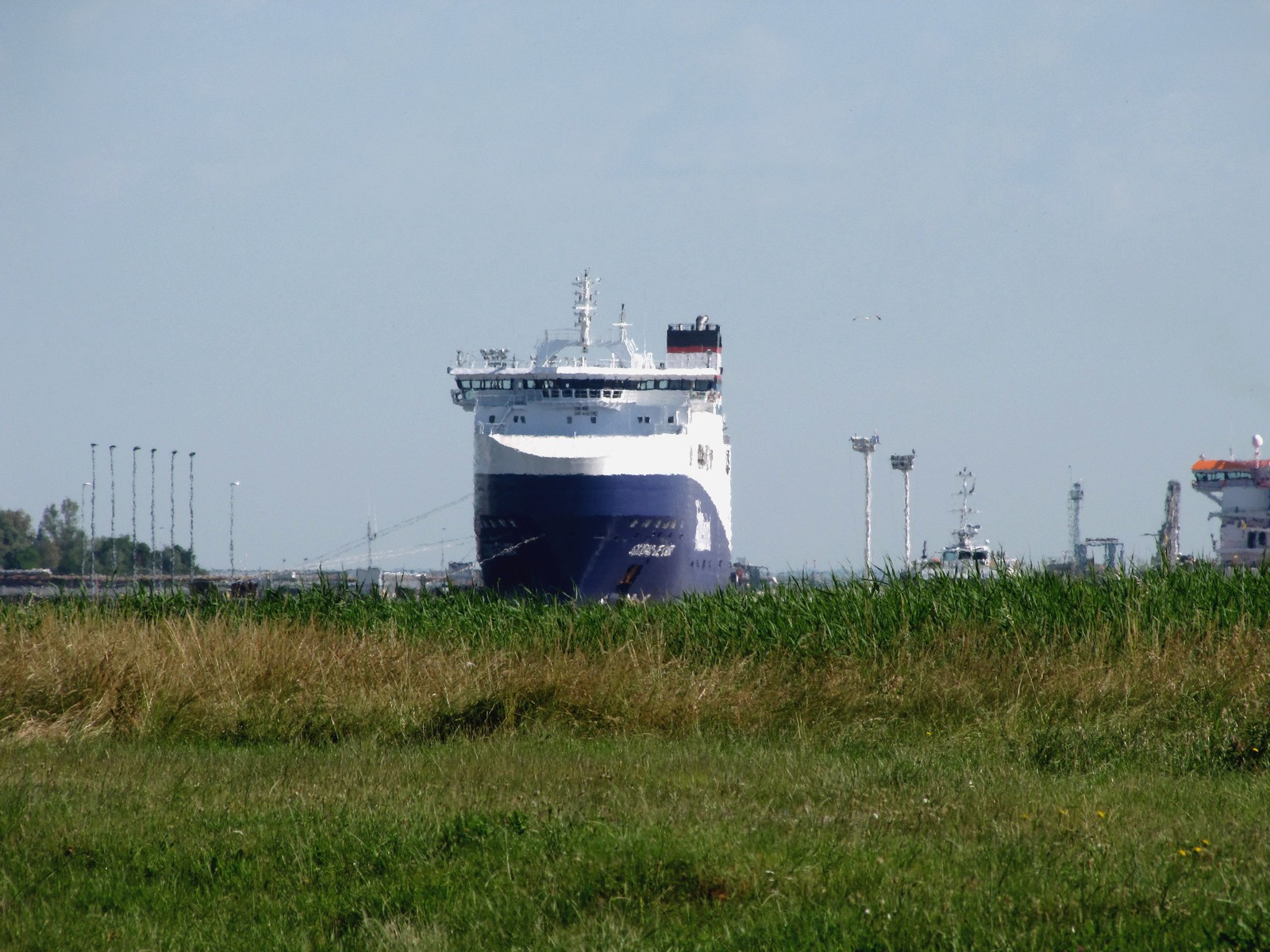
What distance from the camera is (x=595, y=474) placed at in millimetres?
41562

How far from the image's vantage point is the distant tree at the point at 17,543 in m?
139

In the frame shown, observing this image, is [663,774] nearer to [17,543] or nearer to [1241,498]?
[1241,498]

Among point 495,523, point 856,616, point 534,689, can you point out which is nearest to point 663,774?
point 534,689

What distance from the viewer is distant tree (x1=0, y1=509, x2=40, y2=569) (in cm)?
13888

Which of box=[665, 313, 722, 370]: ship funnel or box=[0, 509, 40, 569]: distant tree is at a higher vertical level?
box=[665, 313, 722, 370]: ship funnel

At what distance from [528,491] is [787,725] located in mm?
27946

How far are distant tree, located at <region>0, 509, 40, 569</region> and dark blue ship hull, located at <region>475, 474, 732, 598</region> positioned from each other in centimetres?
10989

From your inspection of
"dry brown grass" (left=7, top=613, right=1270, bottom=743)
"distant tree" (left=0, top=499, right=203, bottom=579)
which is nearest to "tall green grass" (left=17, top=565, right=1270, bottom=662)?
"dry brown grass" (left=7, top=613, right=1270, bottom=743)

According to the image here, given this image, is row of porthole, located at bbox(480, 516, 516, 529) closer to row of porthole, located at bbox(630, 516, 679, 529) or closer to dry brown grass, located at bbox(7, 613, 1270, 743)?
row of porthole, located at bbox(630, 516, 679, 529)

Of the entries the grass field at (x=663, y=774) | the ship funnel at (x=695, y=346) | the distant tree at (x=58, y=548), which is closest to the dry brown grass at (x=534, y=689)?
the grass field at (x=663, y=774)

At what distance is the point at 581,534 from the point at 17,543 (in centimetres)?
11901

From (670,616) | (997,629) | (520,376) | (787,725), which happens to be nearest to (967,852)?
(787,725)

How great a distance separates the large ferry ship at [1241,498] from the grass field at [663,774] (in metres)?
80.3

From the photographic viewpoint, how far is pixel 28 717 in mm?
14352
